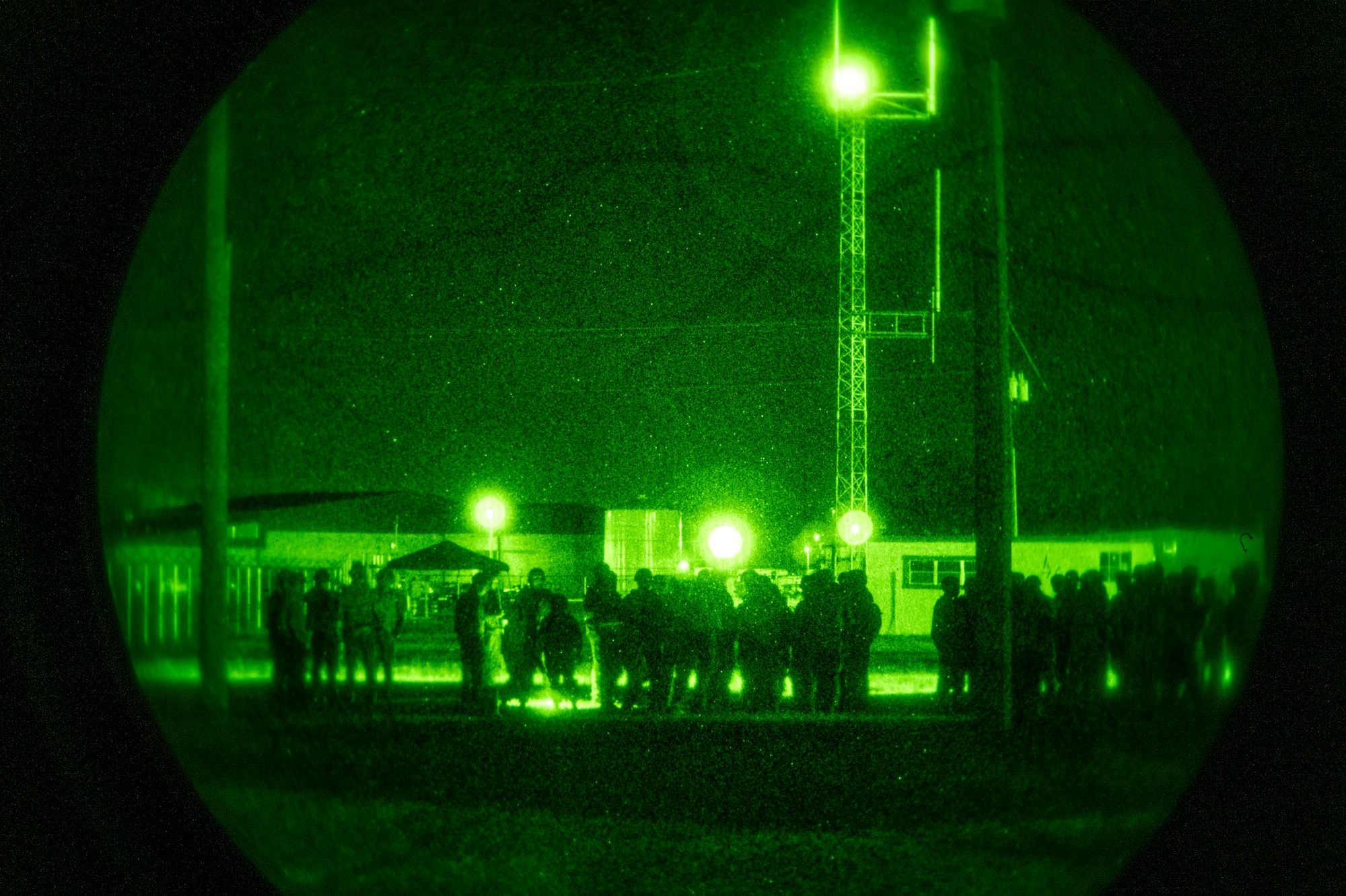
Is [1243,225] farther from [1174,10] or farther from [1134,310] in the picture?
[1134,310]

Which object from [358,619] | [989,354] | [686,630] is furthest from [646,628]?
[989,354]

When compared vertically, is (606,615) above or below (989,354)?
below

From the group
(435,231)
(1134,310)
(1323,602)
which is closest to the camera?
(1323,602)

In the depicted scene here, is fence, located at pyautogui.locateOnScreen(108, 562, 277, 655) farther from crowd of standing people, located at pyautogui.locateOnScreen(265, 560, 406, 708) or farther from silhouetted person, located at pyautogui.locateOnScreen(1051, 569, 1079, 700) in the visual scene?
silhouetted person, located at pyautogui.locateOnScreen(1051, 569, 1079, 700)

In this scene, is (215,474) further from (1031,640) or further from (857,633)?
(1031,640)

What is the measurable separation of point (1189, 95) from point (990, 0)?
473 millimetres

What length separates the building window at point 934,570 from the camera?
4.55 ft

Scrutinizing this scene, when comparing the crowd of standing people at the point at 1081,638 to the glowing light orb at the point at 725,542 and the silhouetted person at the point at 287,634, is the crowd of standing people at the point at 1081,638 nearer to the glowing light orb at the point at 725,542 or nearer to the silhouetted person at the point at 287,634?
the glowing light orb at the point at 725,542

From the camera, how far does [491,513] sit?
1404 millimetres

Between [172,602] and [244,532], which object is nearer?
[172,602]

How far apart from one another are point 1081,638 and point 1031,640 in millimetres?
48

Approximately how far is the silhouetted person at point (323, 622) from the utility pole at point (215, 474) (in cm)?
9

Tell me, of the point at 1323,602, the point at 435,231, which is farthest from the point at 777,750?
the point at 1323,602

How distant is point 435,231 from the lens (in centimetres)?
165
